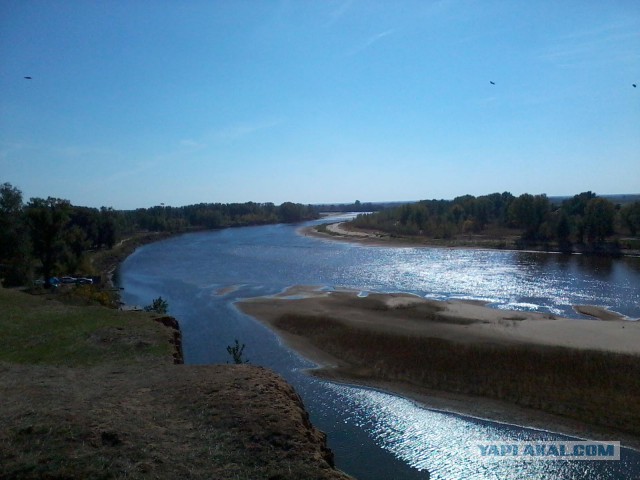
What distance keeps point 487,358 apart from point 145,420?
57.6 ft

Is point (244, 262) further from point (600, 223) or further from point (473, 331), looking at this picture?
point (600, 223)

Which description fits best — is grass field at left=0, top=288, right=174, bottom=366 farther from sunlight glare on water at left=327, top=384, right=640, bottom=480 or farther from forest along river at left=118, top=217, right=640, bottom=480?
sunlight glare on water at left=327, top=384, right=640, bottom=480

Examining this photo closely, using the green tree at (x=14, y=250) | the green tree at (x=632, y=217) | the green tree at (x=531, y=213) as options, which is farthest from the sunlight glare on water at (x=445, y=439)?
the green tree at (x=632, y=217)

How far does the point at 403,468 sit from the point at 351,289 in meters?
28.6

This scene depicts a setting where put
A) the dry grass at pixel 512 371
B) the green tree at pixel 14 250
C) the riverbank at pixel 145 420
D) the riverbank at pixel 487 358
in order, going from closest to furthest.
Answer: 1. the riverbank at pixel 145 420
2. the riverbank at pixel 487 358
3. the dry grass at pixel 512 371
4. the green tree at pixel 14 250

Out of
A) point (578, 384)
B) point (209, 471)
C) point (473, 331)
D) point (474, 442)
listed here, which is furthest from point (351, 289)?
point (209, 471)

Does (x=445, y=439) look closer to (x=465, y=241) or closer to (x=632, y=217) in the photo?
(x=465, y=241)

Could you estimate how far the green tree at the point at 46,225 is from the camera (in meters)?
37.6

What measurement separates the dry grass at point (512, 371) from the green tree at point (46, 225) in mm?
23380

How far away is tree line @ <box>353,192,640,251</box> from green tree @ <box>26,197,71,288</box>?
203 feet

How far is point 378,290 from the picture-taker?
42.1 metres

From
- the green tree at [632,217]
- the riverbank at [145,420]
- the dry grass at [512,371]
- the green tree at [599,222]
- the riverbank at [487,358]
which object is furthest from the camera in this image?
the green tree at [632,217]

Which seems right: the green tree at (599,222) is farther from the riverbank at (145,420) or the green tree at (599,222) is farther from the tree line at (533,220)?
the riverbank at (145,420)

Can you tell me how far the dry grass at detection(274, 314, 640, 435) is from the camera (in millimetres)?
18016
